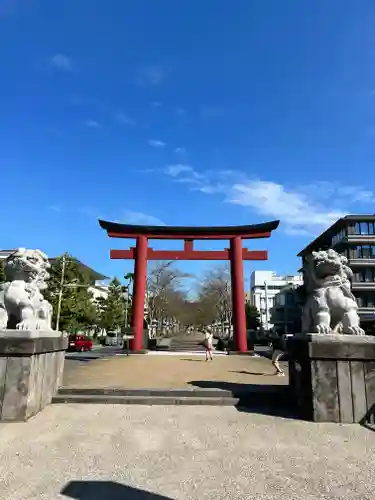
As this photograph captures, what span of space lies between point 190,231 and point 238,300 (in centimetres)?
485

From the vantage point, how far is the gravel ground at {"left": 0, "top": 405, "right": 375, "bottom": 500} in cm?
279

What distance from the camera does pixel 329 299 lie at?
557cm

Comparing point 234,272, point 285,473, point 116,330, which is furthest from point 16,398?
point 116,330

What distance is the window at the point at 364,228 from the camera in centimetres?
3700

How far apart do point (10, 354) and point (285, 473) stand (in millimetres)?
3912

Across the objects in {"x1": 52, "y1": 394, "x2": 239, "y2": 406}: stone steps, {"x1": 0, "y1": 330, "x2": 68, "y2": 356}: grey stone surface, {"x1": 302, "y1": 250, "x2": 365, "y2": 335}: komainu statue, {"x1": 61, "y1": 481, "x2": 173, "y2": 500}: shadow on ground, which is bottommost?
{"x1": 52, "y1": 394, "x2": 239, "y2": 406}: stone steps

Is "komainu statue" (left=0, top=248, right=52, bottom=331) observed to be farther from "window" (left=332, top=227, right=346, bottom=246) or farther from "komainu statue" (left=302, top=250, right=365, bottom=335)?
"window" (left=332, top=227, right=346, bottom=246)

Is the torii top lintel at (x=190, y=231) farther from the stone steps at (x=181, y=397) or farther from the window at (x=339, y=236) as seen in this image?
the window at (x=339, y=236)

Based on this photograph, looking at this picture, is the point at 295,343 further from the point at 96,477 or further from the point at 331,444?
the point at 96,477

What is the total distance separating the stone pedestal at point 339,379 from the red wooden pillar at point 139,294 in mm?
14506

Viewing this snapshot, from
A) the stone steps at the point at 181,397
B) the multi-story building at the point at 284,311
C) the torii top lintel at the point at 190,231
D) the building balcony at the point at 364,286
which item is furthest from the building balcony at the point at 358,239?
the stone steps at the point at 181,397

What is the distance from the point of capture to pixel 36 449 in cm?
367

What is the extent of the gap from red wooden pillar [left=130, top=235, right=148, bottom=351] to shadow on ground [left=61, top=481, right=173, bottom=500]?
16.1 metres

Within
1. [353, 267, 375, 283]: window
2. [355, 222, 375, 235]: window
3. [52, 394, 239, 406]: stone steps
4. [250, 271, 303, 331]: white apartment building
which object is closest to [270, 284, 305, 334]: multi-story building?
[250, 271, 303, 331]: white apartment building
